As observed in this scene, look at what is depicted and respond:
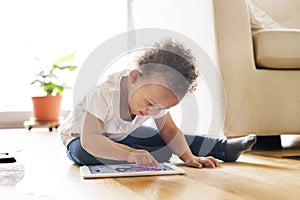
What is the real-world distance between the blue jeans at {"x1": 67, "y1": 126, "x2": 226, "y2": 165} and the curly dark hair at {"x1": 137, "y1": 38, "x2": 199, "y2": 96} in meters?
0.26

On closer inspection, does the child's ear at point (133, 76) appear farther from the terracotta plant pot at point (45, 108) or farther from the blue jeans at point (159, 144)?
the terracotta plant pot at point (45, 108)

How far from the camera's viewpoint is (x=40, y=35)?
311 cm

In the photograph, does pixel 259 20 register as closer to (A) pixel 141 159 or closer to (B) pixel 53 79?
(A) pixel 141 159

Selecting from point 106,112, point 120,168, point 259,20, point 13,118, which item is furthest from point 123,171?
point 13,118

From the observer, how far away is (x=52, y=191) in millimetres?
890

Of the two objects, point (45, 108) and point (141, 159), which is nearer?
point (141, 159)

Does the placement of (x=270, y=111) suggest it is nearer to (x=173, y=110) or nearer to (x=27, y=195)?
(x=173, y=110)

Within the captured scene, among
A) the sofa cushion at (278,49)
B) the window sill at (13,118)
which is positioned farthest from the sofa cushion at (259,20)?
the window sill at (13,118)

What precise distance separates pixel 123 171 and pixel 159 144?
0.25 meters

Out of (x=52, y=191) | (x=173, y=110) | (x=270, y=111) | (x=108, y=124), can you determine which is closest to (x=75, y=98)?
(x=108, y=124)

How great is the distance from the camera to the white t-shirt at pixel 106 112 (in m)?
1.10

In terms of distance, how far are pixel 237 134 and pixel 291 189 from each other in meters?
0.67

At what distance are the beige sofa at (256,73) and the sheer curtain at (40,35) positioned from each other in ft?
5.17

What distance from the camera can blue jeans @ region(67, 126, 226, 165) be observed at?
1.27 metres
